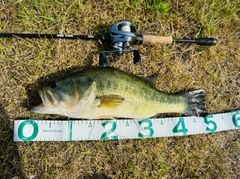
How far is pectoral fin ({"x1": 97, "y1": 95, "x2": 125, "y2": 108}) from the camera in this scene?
2.91 metres

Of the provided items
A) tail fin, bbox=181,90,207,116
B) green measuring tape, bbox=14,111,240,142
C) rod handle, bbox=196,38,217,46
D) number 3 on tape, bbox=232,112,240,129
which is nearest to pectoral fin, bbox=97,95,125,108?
green measuring tape, bbox=14,111,240,142

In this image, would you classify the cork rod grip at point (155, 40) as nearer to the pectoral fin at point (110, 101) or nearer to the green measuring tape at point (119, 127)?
the pectoral fin at point (110, 101)

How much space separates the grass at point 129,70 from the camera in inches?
130

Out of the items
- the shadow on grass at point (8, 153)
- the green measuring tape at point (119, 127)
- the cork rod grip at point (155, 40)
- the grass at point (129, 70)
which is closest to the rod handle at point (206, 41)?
the grass at point (129, 70)

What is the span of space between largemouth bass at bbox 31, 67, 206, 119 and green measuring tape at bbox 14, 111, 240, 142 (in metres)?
0.28

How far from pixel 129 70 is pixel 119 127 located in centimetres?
78

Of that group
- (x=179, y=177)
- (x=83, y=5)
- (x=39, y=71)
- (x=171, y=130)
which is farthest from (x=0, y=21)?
(x=179, y=177)

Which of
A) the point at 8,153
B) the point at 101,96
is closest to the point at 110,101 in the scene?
the point at 101,96

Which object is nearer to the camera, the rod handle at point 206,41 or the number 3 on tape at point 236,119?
the rod handle at point 206,41

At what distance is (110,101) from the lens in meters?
2.93

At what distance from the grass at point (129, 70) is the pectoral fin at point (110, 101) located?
2.20ft

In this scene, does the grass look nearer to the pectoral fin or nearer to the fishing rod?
the fishing rod

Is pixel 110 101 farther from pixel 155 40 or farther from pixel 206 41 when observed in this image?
pixel 206 41

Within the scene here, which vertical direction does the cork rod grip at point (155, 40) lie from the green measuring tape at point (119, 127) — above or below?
above
